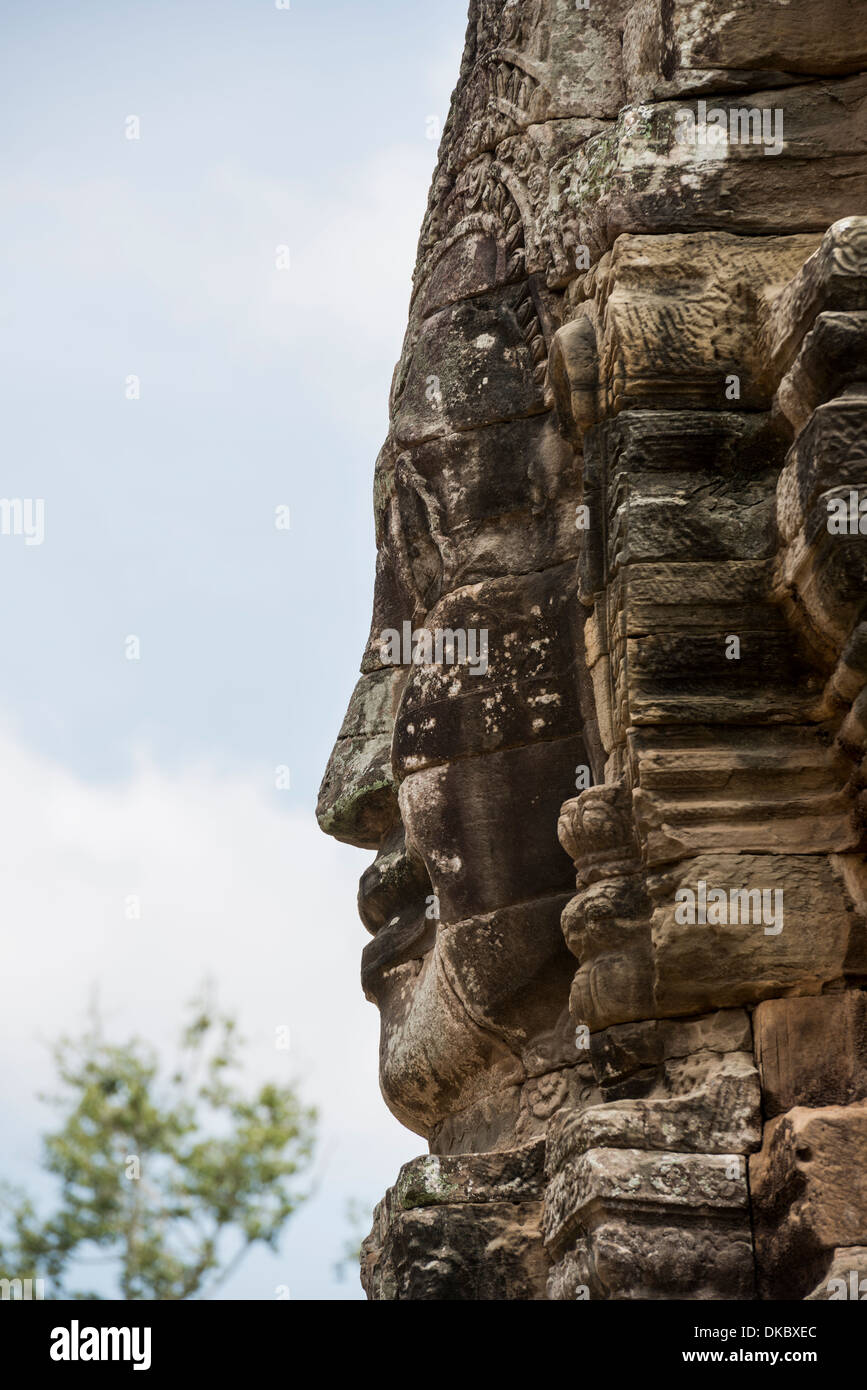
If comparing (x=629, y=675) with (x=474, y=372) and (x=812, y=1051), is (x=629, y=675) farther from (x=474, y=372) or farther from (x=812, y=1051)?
(x=474, y=372)

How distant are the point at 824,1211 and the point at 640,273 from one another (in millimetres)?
2765

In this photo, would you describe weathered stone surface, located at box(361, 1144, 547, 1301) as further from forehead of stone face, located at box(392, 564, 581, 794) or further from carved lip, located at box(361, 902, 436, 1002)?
forehead of stone face, located at box(392, 564, 581, 794)

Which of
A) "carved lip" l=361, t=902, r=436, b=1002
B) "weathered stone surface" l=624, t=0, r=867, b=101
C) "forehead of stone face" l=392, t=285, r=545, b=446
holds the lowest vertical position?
"carved lip" l=361, t=902, r=436, b=1002

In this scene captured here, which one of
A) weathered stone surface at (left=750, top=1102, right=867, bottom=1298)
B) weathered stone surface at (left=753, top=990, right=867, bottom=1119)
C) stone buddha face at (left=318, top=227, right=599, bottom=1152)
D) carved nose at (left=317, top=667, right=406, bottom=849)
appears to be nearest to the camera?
weathered stone surface at (left=750, top=1102, right=867, bottom=1298)

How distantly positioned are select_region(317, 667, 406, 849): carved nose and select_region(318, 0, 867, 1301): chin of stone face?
0.06 feet

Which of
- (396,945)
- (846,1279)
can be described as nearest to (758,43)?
(396,945)

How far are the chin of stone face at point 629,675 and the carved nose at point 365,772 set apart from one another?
17 millimetres

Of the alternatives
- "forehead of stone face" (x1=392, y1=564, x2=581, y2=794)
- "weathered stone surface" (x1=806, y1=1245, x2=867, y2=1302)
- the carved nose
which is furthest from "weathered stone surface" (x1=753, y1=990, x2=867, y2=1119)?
the carved nose

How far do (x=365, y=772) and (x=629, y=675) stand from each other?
7.13ft

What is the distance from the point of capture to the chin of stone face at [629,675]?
517 centimetres

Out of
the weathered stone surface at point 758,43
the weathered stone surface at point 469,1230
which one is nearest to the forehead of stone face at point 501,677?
the weathered stone surface at point 469,1230

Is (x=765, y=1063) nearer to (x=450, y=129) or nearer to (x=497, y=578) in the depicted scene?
(x=497, y=578)

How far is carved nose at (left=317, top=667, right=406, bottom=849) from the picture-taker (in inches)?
294
